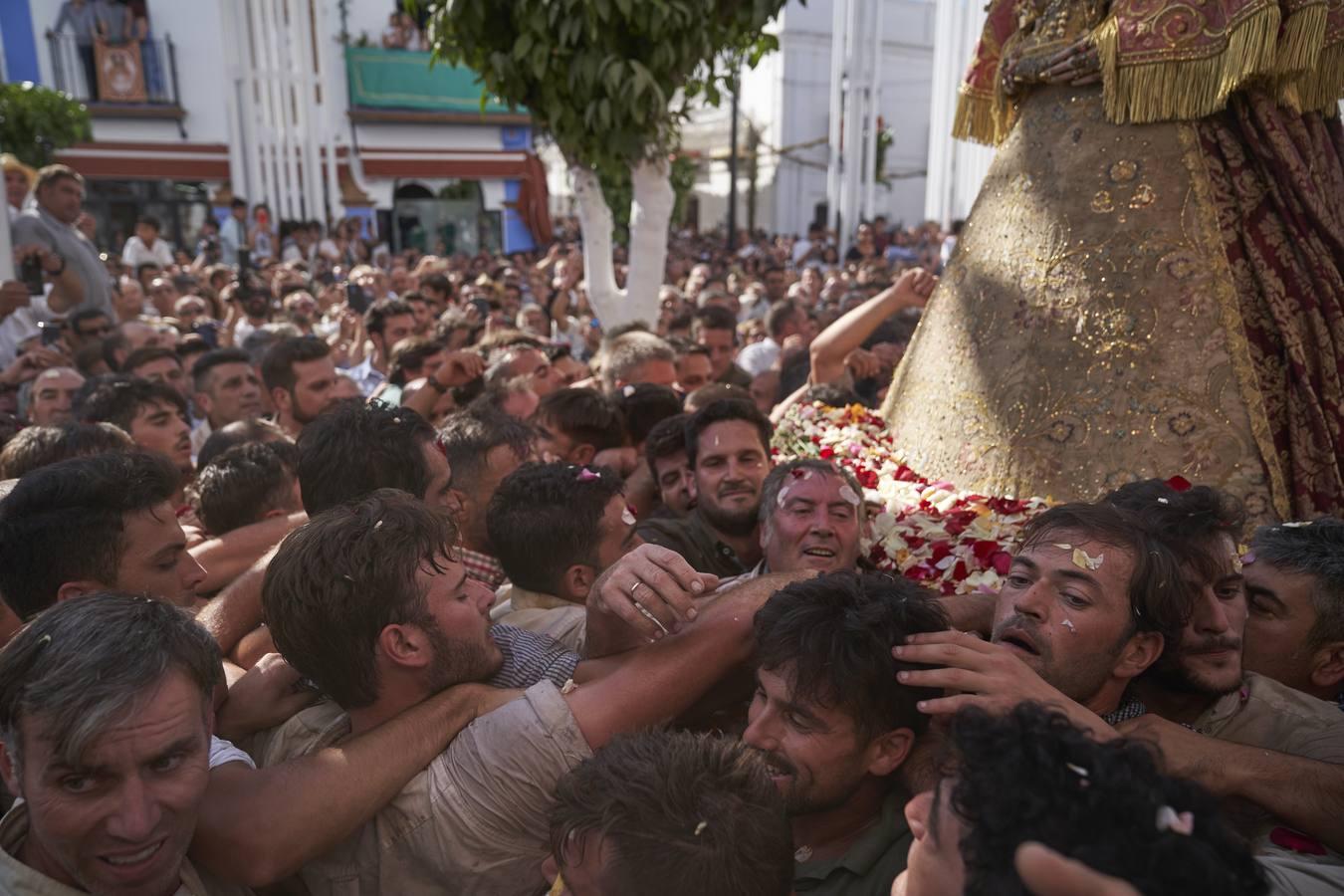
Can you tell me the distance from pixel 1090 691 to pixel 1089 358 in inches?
58.5

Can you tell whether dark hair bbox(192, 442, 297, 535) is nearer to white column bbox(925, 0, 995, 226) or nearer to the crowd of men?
the crowd of men

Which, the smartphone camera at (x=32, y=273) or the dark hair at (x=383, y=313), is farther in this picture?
the dark hair at (x=383, y=313)

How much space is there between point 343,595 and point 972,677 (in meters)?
1.27

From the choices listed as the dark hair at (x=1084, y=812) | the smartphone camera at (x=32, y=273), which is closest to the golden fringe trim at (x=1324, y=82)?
the dark hair at (x=1084, y=812)

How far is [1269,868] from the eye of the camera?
1724 mm

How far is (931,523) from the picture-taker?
3365mm

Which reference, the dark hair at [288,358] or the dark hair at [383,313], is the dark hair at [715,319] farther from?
the dark hair at [288,358]

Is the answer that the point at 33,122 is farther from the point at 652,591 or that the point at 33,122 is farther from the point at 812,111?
the point at 812,111

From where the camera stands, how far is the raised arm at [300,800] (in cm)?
190

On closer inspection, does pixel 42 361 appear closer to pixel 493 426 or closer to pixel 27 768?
pixel 493 426

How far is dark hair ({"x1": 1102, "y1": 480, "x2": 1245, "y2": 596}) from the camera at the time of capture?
2.34m

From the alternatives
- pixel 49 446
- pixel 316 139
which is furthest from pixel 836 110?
pixel 49 446

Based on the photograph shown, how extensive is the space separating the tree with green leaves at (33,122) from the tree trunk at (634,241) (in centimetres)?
1139

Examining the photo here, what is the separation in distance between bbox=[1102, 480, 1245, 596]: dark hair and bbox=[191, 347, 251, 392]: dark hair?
4896 mm
